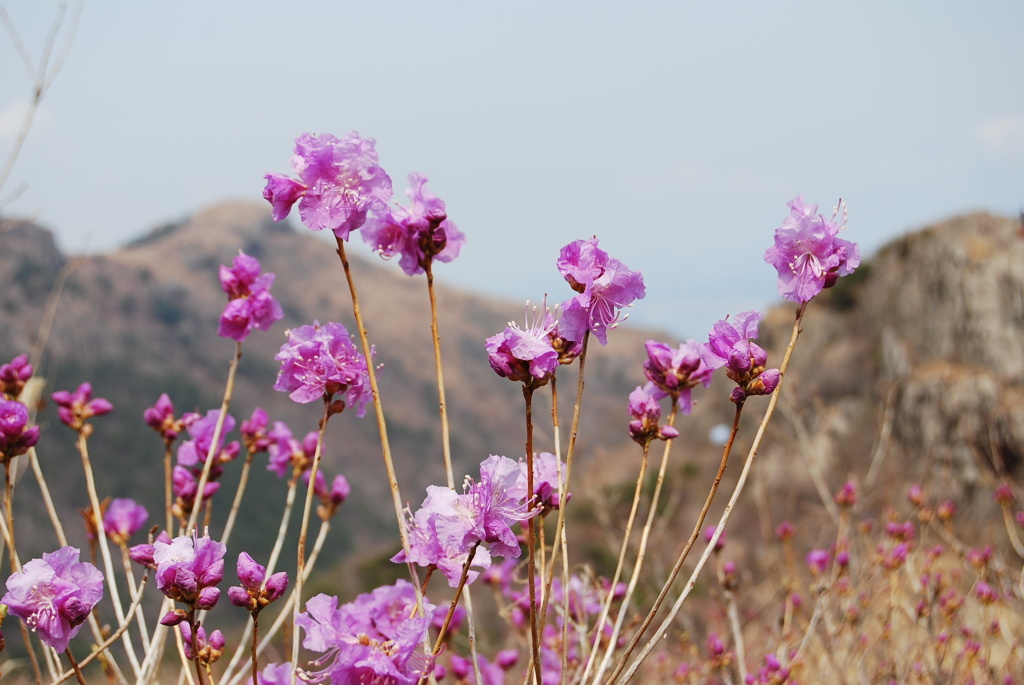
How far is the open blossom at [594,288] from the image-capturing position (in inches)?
62.5

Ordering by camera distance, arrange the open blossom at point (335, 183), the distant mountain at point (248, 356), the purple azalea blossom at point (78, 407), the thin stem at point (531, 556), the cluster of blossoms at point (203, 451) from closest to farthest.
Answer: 1. the thin stem at point (531, 556)
2. the open blossom at point (335, 183)
3. the cluster of blossoms at point (203, 451)
4. the purple azalea blossom at point (78, 407)
5. the distant mountain at point (248, 356)

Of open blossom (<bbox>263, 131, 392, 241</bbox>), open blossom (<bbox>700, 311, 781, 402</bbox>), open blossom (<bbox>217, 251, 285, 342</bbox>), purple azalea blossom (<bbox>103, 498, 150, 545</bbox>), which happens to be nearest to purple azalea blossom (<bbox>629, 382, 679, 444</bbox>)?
open blossom (<bbox>700, 311, 781, 402</bbox>)

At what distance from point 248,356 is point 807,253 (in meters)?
89.6

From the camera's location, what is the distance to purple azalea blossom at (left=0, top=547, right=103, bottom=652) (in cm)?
143

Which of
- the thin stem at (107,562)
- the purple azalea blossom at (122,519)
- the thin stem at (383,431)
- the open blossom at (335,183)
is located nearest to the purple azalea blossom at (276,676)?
the thin stem at (107,562)

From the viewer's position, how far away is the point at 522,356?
147cm

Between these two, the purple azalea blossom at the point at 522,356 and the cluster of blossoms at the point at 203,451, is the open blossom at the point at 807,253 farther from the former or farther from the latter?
the cluster of blossoms at the point at 203,451

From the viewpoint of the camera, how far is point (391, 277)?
135875mm

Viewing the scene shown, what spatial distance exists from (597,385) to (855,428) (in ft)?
313

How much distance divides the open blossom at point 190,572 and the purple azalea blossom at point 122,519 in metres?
0.98

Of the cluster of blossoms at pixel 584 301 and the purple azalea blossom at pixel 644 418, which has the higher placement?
the cluster of blossoms at pixel 584 301

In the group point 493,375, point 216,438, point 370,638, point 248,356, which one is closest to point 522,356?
point 370,638

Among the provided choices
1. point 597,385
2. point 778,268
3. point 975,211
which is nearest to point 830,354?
point 975,211

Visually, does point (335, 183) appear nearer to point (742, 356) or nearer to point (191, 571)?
point (191, 571)
